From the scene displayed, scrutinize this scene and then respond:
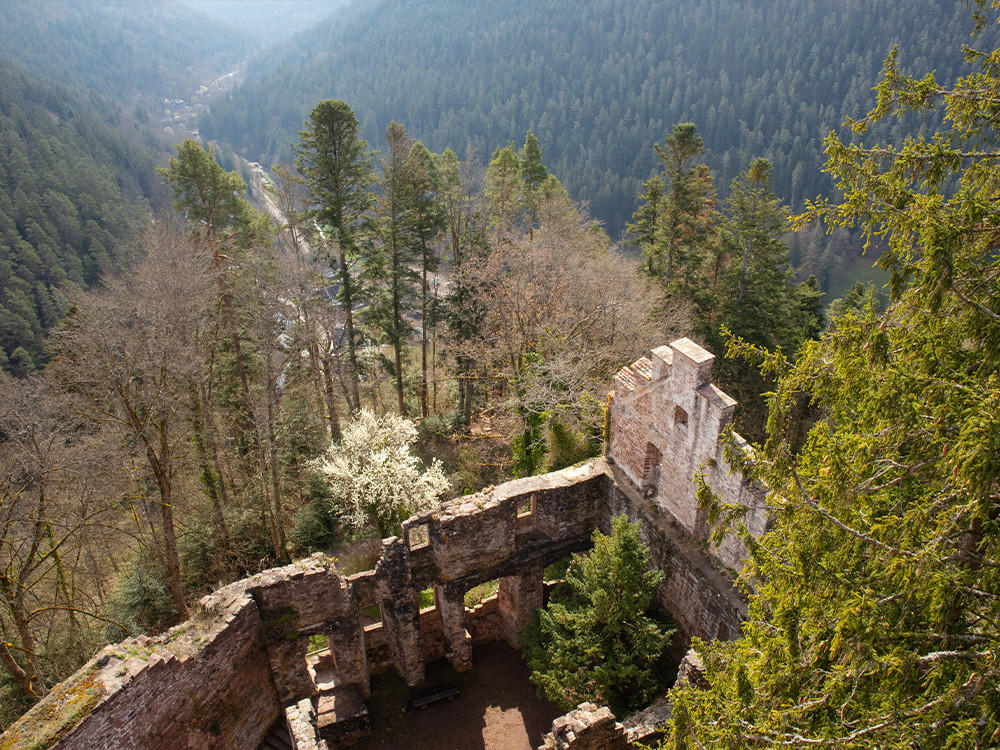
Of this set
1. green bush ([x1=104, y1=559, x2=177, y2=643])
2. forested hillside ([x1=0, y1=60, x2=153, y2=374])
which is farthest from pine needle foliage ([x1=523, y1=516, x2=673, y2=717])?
forested hillside ([x1=0, y1=60, x2=153, y2=374])

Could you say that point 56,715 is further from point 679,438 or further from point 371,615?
point 679,438

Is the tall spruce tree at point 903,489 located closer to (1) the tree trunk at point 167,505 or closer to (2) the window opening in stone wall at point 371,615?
(2) the window opening in stone wall at point 371,615

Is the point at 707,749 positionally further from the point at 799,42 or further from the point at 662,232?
the point at 799,42

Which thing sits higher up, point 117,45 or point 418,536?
point 117,45

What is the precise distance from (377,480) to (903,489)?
58.6 ft

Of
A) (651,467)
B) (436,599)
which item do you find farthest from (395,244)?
(651,467)

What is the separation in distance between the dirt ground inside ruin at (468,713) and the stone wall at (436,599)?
1.53 feet

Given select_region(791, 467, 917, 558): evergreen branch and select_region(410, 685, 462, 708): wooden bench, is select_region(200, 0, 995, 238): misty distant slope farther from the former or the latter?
select_region(791, 467, 917, 558): evergreen branch

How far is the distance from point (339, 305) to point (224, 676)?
18260 millimetres

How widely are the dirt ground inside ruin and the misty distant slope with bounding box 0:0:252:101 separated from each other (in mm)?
128125

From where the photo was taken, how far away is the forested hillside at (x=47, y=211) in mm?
42531

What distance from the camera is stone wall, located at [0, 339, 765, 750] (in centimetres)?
1202

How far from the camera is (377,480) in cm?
2256

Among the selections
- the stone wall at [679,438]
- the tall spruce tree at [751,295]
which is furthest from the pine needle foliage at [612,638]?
the tall spruce tree at [751,295]
